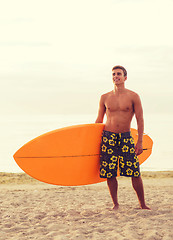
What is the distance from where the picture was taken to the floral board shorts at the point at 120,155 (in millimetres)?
4188

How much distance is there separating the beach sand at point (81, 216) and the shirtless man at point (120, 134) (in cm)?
51

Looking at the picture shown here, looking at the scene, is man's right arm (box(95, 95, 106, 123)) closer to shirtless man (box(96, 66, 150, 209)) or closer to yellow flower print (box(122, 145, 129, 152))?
shirtless man (box(96, 66, 150, 209))

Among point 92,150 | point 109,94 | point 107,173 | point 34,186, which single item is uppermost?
point 109,94

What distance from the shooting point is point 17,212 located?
486 centimetres

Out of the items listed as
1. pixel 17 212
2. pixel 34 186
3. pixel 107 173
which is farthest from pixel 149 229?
pixel 34 186

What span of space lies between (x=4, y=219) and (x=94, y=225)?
4.34 ft

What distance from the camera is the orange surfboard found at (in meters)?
4.47

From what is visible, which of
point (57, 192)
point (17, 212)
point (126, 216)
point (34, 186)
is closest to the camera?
point (126, 216)

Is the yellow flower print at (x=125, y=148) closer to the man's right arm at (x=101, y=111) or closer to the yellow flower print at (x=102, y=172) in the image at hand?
the yellow flower print at (x=102, y=172)

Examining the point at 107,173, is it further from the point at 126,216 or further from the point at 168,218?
the point at 168,218

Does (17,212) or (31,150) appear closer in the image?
(31,150)

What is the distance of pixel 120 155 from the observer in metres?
4.22

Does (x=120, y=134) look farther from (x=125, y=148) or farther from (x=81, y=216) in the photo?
(x=81, y=216)

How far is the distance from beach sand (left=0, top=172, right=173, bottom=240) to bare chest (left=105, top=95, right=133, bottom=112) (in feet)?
4.38
